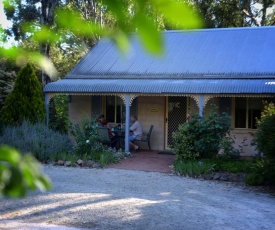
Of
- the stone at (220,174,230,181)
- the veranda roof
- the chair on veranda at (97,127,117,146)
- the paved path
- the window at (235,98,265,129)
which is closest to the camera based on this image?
the stone at (220,174,230,181)

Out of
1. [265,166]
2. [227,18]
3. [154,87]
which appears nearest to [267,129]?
[265,166]

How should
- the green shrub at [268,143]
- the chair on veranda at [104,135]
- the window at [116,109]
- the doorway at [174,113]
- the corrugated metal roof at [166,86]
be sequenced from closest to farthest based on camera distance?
the green shrub at [268,143]
the corrugated metal roof at [166,86]
the chair on veranda at [104,135]
the doorway at [174,113]
the window at [116,109]

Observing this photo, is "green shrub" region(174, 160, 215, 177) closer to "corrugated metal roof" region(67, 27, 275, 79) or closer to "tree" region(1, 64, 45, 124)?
"corrugated metal roof" region(67, 27, 275, 79)

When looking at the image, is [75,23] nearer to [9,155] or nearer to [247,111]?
[9,155]

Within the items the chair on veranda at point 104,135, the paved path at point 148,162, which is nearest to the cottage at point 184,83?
the chair on veranda at point 104,135

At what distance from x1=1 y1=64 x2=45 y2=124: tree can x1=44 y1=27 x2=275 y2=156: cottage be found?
3.46ft

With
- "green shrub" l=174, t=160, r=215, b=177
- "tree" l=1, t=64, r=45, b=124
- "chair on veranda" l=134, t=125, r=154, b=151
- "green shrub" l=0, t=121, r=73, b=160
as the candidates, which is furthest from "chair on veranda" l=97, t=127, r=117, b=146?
"green shrub" l=174, t=160, r=215, b=177

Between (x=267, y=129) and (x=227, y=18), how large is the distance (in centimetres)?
1969

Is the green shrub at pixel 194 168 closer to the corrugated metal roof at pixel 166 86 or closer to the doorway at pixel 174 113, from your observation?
the corrugated metal roof at pixel 166 86

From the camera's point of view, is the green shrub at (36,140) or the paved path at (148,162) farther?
the green shrub at (36,140)

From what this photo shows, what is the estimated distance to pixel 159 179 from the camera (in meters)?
10.4

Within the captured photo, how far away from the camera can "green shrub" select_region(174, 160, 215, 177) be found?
1085 cm

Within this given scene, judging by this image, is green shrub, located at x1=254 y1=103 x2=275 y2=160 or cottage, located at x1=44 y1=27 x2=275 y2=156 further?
cottage, located at x1=44 y1=27 x2=275 y2=156

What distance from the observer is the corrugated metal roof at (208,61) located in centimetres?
1524
